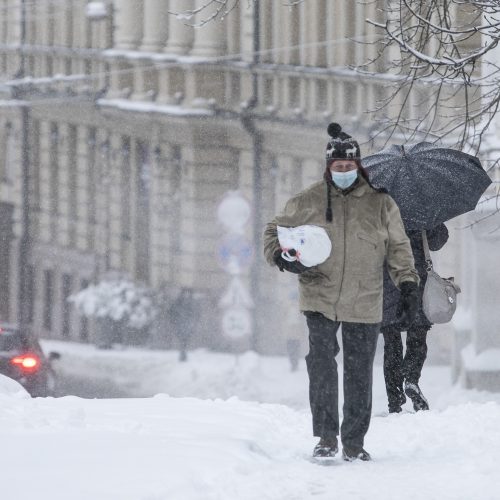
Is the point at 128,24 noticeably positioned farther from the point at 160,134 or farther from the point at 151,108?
the point at 160,134

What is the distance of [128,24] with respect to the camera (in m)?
43.4

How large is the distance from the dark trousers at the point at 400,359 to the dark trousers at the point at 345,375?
2045mm

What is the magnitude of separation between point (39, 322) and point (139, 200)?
500 centimetres

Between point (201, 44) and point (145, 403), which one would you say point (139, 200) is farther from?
point (145, 403)

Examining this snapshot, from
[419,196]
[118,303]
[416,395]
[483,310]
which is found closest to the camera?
[419,196]

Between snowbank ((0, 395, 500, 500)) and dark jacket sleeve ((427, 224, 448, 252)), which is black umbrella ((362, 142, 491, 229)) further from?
snowbank ((0, 395, 500, 500))

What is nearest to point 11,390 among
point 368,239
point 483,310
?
point 368,239

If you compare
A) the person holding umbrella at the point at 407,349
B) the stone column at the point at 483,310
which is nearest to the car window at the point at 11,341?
the stone column at the point at 483,310

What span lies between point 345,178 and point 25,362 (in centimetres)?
1226

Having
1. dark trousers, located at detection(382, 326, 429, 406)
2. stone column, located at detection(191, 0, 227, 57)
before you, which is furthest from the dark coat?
stone column, located at detection(191, 0, 227, 57)

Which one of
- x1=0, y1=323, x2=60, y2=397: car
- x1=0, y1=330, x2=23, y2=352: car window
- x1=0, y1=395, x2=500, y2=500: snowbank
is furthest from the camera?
x1=0, y1=330, x2=23, y2=352: car window

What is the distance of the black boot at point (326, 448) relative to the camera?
27.7 feet

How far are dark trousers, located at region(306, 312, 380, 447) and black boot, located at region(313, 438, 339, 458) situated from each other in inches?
1.0

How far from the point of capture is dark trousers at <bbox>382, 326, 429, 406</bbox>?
10539 millimetres
